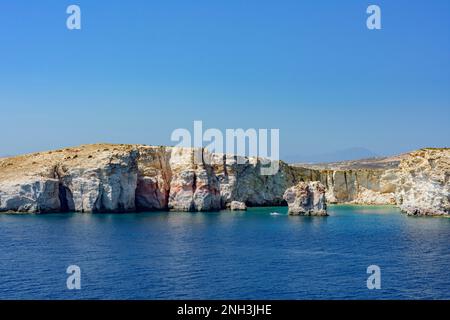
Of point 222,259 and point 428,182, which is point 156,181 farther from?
point 222,259

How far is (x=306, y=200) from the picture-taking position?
110 m

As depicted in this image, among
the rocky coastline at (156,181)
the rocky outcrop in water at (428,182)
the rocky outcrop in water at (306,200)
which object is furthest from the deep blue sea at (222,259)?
the rocky coastline at (156,181)

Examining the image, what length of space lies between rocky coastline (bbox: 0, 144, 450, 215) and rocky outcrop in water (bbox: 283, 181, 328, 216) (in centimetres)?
1441

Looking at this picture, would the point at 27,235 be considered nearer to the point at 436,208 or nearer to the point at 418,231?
the point at 418,231

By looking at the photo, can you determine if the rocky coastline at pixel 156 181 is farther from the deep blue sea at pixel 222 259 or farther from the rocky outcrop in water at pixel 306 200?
the deep blue sea at pixel 222 259

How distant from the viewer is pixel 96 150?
12075 centimetres

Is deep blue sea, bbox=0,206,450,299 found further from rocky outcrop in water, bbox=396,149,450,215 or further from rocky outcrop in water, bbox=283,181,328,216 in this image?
rocky outcrop in water, bbox=283,181,328,216

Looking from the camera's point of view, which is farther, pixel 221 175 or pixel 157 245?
pixel 221 175

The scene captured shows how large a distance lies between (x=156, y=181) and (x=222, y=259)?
70253 mm

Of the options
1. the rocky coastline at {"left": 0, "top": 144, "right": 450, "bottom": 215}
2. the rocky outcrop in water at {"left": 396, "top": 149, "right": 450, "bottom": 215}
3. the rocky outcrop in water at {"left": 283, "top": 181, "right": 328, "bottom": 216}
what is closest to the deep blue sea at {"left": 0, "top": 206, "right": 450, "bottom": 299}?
the rocky outcrop in water at {"left": 396, "top": 149, "right": 450, "bottom": 215}

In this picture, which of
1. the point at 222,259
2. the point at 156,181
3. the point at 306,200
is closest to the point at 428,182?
the point at 306,200
